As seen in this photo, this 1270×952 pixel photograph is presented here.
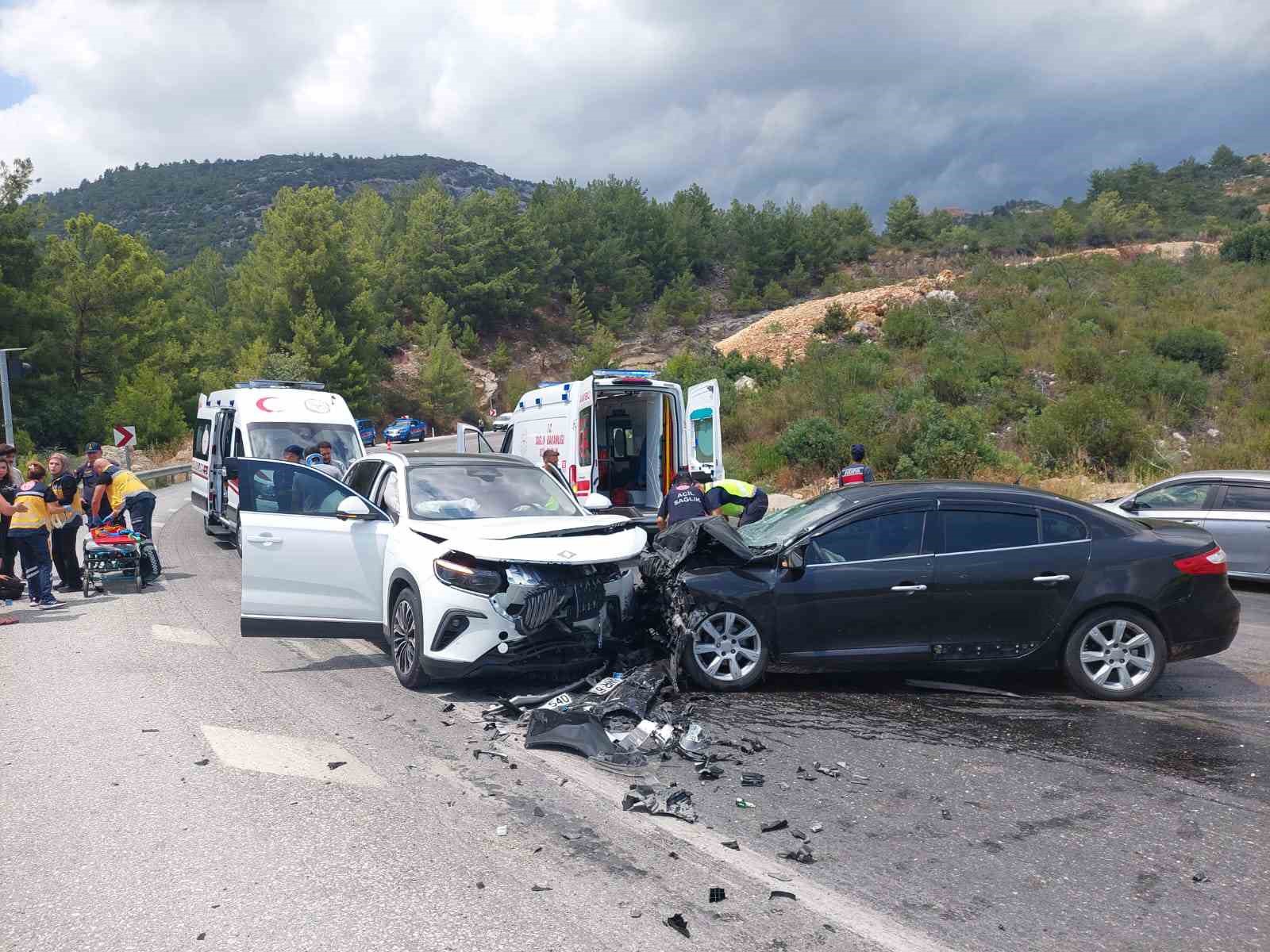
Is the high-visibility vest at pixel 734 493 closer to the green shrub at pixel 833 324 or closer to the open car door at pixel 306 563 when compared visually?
the open car door at pixel 306 563

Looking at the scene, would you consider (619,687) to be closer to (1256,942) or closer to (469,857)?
(469,857)

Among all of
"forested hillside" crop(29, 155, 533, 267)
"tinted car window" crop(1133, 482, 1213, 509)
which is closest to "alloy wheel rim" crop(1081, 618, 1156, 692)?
"tinted car window" crop(1133, 482, 1213, 509)

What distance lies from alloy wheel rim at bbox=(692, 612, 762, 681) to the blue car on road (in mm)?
46506

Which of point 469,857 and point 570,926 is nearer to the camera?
point 570,926

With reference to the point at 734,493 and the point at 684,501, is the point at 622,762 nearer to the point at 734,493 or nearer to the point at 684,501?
the point at 684,501

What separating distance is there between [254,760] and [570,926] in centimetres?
270

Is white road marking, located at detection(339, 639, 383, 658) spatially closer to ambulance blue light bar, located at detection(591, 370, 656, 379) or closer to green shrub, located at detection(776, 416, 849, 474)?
ambulance blue light bar, located at detection(591, 370, 656, 379)

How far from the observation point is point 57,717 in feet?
21.2

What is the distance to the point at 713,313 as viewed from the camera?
70.7m

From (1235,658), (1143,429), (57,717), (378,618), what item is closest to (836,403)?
(1143,429)

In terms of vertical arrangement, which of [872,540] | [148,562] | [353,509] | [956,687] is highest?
[353,509]

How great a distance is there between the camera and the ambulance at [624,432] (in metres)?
12.8

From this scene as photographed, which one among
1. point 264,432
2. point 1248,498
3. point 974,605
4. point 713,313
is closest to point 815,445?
point 1248,498

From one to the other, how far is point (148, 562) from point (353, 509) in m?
5.64
